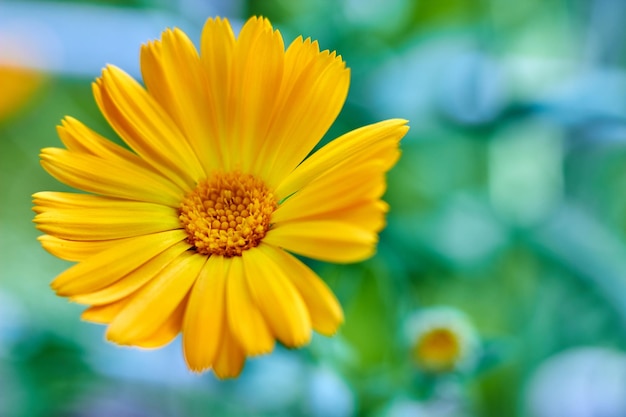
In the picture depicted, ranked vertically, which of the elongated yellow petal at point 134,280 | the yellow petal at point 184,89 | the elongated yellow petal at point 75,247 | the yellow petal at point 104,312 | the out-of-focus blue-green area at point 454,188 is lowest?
the out-of-focus blue-green area at point 454,188

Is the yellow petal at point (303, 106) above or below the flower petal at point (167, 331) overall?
above

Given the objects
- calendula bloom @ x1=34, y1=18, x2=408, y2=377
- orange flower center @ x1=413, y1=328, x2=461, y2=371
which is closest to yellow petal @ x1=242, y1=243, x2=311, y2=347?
calendula bloom @ x1=34, y1=18, x2=408, y2=377

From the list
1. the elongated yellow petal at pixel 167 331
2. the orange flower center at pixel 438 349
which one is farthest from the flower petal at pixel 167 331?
the orange flower center at pixel 438 349

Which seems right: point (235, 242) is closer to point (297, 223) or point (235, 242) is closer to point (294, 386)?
point (297, 223)

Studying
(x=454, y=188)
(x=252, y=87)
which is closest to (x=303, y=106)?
(x=252, y=87)

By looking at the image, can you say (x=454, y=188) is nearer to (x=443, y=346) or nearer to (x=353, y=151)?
(x=443, y=346)

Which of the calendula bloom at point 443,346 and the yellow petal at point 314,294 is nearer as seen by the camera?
the yellow petal at point 314,294

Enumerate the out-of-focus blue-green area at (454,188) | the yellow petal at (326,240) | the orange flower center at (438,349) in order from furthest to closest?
1. the out-of-focus blue-green area at (454,188)
2. the orange flower center at (438,349)
3. the yellow petal at (326,240)

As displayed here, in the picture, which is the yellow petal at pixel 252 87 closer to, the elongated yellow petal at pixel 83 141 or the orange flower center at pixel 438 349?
the elongated yellow petal at pixel 83 141

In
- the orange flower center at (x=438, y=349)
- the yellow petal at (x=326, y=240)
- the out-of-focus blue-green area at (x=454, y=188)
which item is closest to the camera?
the yellow petal at (x=326, y=240)
